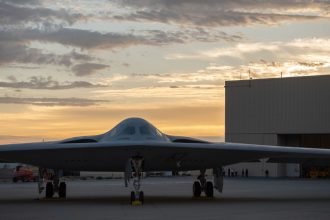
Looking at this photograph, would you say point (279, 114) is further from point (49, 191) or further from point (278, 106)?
point (49, 191)

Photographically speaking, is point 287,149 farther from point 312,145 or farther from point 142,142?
point 312,145

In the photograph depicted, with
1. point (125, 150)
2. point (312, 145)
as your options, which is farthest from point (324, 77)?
point (125, 150)

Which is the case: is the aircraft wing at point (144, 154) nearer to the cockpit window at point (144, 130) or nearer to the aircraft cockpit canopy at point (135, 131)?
the aircraft cockpit canopy at point (135, 131)

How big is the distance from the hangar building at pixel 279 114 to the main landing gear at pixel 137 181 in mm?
46635

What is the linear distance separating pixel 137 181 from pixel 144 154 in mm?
1153

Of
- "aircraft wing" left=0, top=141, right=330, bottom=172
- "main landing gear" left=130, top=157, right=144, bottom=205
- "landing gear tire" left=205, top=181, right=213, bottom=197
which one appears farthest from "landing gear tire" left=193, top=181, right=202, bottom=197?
"main landing gear" left=130, top=157, right=144, bottom=205

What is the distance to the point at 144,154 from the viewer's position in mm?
20422

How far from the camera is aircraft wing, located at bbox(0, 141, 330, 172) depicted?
786 inches

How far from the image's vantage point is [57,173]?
79.4 feet

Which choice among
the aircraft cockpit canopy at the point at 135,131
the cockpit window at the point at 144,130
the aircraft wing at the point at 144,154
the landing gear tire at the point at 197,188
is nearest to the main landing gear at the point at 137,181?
the aircraft wing at the point at 144,154

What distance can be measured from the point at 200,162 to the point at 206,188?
1.80 meters

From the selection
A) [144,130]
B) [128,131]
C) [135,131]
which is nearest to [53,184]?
[128,131]

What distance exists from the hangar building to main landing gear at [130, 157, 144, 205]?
153 ft

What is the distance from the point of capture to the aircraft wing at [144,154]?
20.0 metres
